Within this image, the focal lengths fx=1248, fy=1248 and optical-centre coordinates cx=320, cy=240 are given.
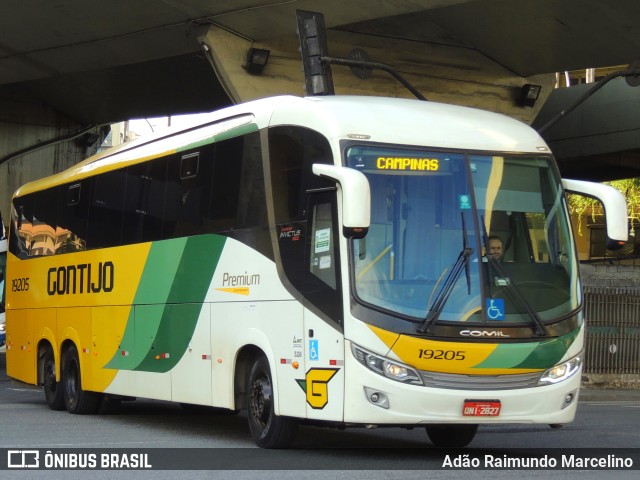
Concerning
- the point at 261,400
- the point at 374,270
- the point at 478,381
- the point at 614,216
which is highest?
the point at 614,216

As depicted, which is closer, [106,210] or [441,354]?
[441,354]

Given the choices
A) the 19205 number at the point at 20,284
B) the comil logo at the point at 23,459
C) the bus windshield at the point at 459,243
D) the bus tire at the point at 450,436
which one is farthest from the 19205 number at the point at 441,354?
the 19205 number at the point at 20,284

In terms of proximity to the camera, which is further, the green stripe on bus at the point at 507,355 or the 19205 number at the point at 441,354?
the green stripe on bus at the point at 507,355

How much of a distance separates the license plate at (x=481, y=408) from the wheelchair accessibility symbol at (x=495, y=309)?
73 centimetres

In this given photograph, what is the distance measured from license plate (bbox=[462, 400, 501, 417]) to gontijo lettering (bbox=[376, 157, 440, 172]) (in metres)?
2.11

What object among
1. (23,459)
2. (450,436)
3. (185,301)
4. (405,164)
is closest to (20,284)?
(185,301)

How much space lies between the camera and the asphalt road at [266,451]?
33.2 feet

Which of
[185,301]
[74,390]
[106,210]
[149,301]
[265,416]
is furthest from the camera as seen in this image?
[74,390]

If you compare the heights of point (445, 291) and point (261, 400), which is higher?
point (445, 291)

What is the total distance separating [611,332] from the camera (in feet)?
80.5

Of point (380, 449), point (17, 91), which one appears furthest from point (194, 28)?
point (17, 91)

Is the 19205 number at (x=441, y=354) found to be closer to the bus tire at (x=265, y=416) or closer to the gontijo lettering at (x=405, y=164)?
the gontijo lettering at (x=405, y=164)

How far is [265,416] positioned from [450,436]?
6.57ft

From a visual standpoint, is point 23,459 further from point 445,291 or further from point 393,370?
point 445,291
